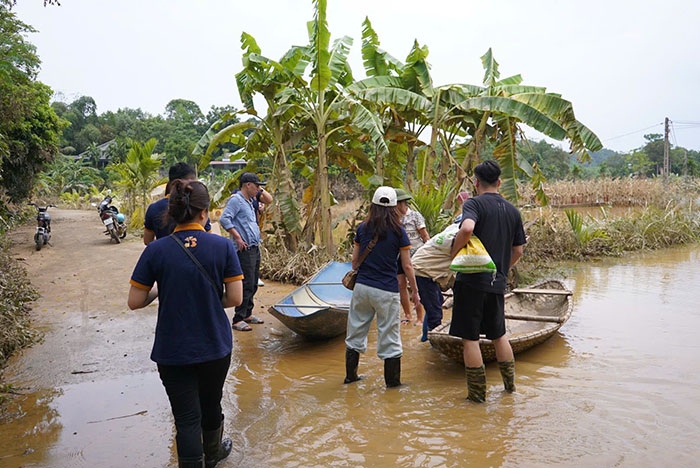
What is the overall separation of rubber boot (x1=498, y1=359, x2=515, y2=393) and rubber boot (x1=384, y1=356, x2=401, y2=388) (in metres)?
0.86

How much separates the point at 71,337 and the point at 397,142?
655 cm

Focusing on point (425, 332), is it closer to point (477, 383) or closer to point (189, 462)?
point (477, 383)

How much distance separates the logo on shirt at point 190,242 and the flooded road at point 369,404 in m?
1.52

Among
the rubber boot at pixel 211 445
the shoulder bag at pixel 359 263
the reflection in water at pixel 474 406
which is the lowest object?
the reflection in water at pixel 474 406

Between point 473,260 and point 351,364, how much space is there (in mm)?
1520

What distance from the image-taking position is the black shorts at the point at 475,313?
3.93 meters

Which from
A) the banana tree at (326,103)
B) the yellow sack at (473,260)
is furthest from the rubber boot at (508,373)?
the banana tree at (326,103)

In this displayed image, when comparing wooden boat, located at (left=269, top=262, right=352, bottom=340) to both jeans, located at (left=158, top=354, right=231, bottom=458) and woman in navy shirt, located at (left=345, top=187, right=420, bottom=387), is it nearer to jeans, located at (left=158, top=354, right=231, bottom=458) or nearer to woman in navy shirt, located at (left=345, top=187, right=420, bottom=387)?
woman in navy shirt, located at (left=345, top=187, right=420, bottom=387)

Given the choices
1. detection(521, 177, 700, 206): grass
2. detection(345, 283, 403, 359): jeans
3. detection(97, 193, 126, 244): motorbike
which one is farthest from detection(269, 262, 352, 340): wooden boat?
detection(521, 177, 700, 206): grass

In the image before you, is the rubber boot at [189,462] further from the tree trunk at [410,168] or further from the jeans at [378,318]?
the tree trunk at [410,168]

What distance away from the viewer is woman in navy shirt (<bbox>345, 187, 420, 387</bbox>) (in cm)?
420

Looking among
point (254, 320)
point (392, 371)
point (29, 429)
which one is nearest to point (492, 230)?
point (392, 371)

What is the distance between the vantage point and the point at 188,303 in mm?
2701

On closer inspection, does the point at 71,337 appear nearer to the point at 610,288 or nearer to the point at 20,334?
the point at 20,334
